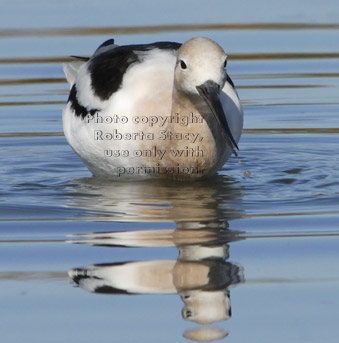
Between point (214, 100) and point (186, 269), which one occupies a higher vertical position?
point (214, 100)

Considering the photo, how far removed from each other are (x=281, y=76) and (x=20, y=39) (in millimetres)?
3029

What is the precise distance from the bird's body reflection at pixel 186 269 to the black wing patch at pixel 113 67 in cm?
105

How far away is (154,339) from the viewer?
4.96 metres

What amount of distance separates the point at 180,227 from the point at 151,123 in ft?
A: 4.00

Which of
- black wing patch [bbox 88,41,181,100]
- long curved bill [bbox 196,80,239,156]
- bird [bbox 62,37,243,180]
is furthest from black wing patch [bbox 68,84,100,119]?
long curved bill [bbox 196,80,239,156]

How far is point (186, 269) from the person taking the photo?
5824 mm

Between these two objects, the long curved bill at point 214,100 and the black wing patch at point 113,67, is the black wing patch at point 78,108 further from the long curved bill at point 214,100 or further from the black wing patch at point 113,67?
the long curved bill at point 214,100

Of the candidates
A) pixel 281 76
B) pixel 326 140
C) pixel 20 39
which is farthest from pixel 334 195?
pixel 20 39

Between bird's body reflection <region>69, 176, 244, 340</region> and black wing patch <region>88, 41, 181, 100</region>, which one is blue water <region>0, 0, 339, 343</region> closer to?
bird's body reflection <region>69, 176, 244, 340</region>

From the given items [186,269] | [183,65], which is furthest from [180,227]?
[183,65]

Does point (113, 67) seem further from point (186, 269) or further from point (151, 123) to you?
point (186, 269)

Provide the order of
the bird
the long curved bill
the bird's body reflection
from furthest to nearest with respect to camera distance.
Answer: the bird → the long curved bill → the bird's body reflection

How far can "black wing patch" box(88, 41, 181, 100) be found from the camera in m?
7.90

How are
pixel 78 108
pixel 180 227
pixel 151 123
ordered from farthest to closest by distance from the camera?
1. pixel 78 108
2. pixel 151 123
3. pixel 180 227
